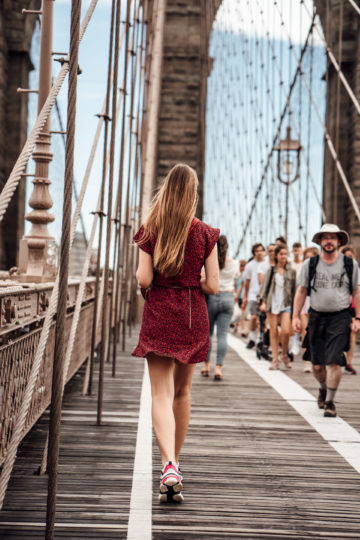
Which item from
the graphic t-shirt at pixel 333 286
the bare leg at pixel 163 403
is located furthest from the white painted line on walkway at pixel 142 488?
the graphic t-shirt at pixel 333 286

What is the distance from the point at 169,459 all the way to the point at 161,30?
16.8 metres

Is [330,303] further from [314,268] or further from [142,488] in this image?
[142,488]

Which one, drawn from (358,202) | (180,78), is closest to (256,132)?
(180,78)

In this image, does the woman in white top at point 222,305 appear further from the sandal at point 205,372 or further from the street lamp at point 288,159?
the street lamp at point 288,159

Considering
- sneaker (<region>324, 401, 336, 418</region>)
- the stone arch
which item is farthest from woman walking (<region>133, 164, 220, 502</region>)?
the stone arch

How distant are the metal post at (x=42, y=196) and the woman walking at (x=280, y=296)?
9.98ft

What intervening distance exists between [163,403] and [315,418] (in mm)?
2013

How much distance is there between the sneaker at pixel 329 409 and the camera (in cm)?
474

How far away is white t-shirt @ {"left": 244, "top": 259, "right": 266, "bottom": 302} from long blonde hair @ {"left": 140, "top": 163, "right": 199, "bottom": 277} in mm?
6283

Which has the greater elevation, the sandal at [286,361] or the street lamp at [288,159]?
the street lamp at [288,159]

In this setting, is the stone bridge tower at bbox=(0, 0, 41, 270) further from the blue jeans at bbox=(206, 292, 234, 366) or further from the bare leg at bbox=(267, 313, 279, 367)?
the blue jeans at bbox=(206, 292, 234, 366)

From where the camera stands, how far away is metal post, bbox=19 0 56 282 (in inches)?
197

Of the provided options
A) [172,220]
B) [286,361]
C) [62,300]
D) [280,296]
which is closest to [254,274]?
[280,296]

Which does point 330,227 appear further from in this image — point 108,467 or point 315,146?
point 315,146
